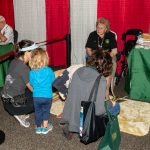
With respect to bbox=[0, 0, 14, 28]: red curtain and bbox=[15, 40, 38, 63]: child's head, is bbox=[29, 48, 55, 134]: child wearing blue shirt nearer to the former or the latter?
bbox=[15, 40, 38, 63]: child's head

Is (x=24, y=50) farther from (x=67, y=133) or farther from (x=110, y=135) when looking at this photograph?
(x=110, y=135)

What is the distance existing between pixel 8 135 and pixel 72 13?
9.81 feet

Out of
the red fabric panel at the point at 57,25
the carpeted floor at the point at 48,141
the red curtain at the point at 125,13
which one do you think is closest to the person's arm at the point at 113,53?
the red curtain at the point at 125,13

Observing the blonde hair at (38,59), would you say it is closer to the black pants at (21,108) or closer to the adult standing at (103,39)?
the black pants at (21,108)

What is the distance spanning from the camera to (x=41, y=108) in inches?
153

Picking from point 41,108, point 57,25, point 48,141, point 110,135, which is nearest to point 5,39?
point 57,25

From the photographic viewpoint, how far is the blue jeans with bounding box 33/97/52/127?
376 centimetres

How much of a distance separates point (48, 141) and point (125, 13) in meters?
2.99

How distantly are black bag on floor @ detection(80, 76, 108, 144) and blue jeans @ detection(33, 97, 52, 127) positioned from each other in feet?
1.91

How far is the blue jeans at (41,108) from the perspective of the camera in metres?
3.76

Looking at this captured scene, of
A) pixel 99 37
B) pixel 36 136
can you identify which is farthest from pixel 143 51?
pixel 36 136

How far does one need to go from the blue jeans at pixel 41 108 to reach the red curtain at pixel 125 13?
2608 mm

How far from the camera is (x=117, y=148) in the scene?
138 inches

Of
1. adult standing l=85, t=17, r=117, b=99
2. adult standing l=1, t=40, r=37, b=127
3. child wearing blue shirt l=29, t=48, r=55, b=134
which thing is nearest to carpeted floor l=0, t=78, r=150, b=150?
child wearing blue shirt l=29, t=48, r=55, b=134
